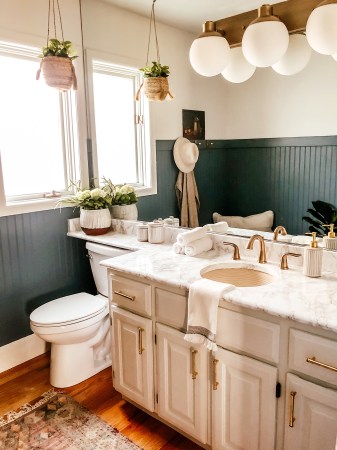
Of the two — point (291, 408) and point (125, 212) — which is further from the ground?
point (125, 212)

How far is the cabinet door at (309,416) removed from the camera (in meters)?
1.25

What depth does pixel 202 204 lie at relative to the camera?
2.13 m

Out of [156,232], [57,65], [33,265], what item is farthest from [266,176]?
[33,265]

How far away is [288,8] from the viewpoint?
1678 millimetres

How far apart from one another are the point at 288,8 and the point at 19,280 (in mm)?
2194

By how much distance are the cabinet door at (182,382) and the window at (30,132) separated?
1.39m

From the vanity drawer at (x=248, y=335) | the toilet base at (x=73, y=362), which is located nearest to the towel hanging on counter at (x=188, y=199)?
the vanity drawer at (x=248, y=335)

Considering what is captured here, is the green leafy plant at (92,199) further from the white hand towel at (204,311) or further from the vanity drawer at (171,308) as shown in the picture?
the white hand towel at (204,311)

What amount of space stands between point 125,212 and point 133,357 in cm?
108

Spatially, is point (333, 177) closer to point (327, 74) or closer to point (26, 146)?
point (327, 74)

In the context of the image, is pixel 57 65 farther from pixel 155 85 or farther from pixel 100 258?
pixel 100 258

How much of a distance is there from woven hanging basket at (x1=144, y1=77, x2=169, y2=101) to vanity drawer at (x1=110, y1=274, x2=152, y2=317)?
3.59ft

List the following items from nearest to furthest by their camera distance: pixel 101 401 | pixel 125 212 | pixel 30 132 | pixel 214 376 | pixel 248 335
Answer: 1. pixel 248 335
2. pixel 214 376
3. pixel 101 401
4. pixel 30 132
5. pixel 125 212

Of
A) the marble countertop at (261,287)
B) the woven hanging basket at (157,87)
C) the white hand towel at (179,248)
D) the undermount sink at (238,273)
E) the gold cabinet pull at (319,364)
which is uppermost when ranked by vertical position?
the woven hanging basket at (157,87)
